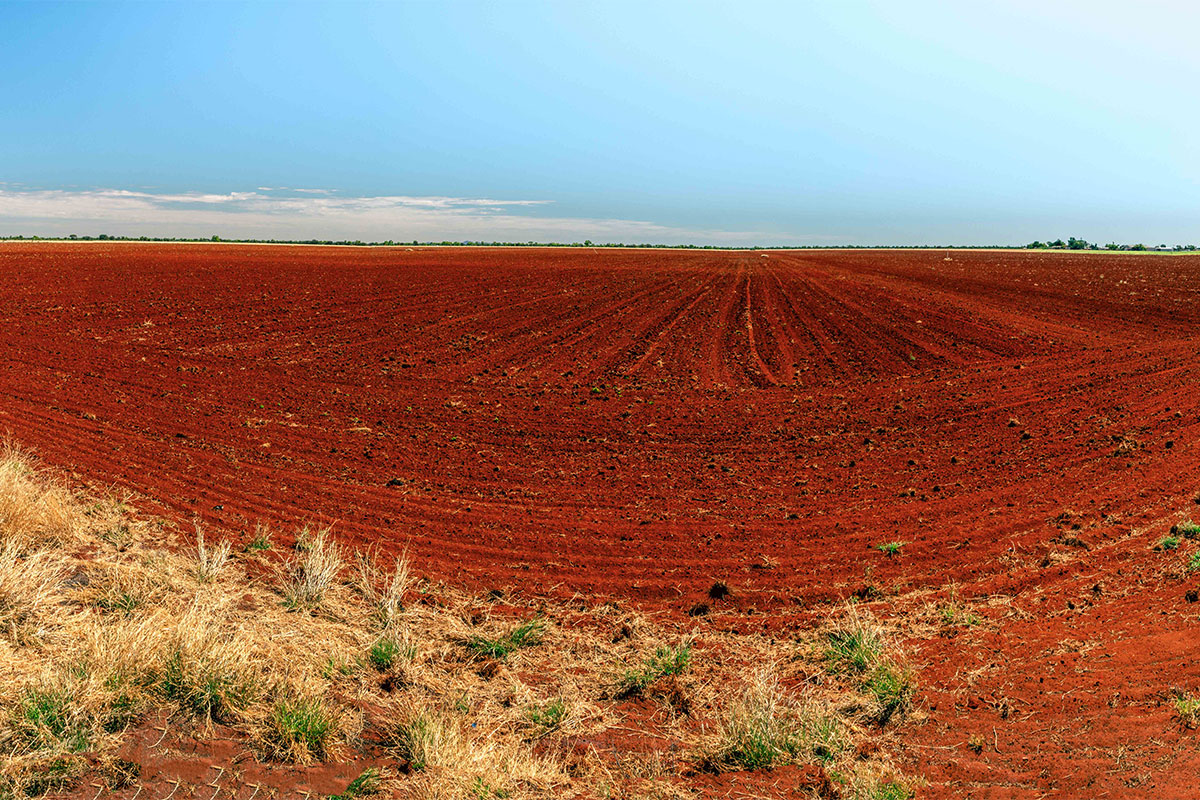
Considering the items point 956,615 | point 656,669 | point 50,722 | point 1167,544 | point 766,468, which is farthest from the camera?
point 766,468

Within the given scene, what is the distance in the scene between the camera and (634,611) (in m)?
6.27

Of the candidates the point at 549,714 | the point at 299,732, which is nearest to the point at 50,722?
the point at 299,732

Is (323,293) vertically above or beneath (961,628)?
above

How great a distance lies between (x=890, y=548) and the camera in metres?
7.21

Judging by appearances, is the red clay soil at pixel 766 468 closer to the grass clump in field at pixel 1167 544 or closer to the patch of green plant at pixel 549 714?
the grass clump in field at pixel 1167 544

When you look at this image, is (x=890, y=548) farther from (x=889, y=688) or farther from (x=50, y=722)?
(x=50, y=722)

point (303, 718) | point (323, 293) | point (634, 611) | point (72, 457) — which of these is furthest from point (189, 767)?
point (323, 293)

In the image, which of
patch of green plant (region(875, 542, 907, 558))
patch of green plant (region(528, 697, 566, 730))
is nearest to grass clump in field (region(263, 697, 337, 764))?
patch of green plant (region(528, 697, 566, 730))

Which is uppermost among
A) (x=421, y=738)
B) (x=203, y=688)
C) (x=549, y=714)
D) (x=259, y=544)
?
(x=203, y=688)

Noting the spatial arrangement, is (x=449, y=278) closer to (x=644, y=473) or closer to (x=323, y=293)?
(x=323, y=293)

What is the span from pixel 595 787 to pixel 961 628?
11.7 ft

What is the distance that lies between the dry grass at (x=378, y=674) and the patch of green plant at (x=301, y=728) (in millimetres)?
17

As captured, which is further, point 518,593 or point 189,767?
point 518,593

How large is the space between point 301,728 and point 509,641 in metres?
1.87
